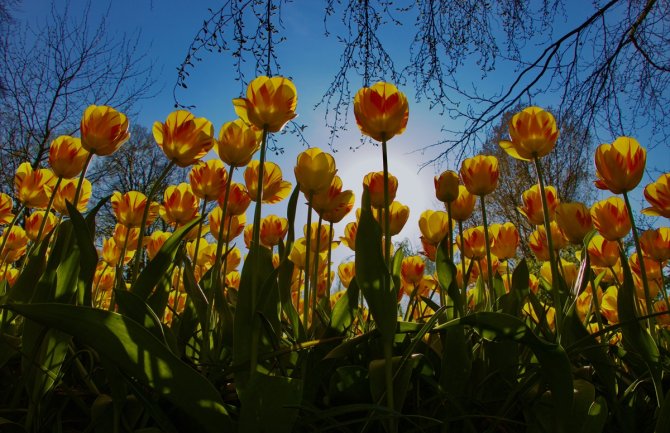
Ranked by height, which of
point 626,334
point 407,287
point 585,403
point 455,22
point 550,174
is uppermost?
point 550,174

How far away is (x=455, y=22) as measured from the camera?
128 inches

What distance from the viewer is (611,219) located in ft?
3.66

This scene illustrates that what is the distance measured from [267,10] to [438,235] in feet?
6.00

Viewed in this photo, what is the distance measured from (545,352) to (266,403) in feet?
1.21

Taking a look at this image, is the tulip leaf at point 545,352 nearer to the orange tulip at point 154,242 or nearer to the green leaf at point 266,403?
the green leaf at point 266,403

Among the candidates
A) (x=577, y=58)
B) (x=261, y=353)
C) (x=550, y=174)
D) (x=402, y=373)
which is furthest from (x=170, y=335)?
(x=550, y=174)

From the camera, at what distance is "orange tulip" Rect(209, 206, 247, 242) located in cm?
124

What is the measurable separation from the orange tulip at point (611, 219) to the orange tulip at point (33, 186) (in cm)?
145

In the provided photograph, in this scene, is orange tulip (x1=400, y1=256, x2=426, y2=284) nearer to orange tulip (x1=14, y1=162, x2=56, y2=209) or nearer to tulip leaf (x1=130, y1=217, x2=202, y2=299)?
tulip leaf (x1=130, y1=217, x2=202, y2=299)

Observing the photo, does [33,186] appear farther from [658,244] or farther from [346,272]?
[658,244]

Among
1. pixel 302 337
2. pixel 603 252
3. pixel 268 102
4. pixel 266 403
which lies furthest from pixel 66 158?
pixel 603 252

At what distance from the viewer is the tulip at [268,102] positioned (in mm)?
845

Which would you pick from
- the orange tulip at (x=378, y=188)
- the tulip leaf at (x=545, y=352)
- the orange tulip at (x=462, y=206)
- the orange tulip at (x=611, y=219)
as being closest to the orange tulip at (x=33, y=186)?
the orange tulip at (x=378, y=188)

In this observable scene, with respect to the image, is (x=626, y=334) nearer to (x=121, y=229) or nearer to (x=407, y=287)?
(x=407, y=287)
